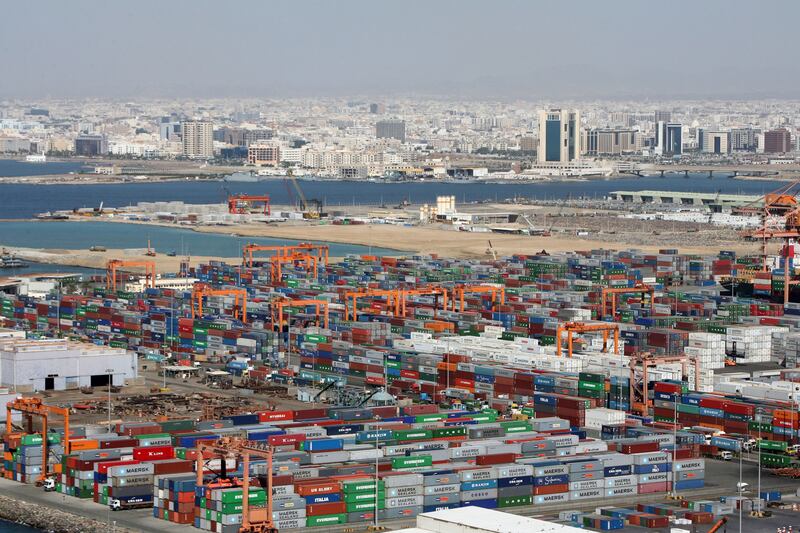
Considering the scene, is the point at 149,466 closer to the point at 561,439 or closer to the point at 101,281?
the point at 561,439

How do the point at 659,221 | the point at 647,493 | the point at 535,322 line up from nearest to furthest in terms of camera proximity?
the point at 647,493, the point at 535,322, the point at 659,221

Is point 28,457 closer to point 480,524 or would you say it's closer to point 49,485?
point 49,485

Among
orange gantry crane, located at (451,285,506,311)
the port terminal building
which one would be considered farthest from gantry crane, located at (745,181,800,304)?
the port terminal building

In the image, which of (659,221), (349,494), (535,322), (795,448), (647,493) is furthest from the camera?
(659,221)

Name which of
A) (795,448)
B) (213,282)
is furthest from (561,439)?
(213,282)

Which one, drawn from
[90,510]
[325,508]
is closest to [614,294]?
[325,508]

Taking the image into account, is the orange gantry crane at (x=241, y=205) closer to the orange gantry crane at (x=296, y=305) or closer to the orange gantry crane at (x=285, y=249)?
the orange gantry crane at (x=285, y=249)

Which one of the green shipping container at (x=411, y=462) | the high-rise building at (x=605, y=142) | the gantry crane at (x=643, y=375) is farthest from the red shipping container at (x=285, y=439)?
the high-rise building at (x=605, y=142)

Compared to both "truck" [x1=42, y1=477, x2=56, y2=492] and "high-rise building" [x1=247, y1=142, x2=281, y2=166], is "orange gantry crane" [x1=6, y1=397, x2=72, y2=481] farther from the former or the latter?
"high-rise building" [x1=247, y1=142, x2=281, y2=166]
